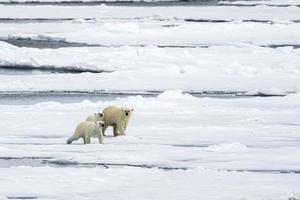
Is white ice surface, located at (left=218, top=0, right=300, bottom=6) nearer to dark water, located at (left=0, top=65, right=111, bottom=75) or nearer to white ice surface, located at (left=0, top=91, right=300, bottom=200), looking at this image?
dark water, located at (left=0, top=65, right=111, bottom=75)

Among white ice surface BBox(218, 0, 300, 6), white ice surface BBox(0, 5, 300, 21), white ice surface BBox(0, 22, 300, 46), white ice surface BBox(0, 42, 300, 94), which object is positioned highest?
white ice surface BBox(218, 0, 300, 6)

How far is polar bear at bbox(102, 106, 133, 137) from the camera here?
11.0 metres

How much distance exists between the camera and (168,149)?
10.1 meters

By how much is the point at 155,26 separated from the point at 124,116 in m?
13.1

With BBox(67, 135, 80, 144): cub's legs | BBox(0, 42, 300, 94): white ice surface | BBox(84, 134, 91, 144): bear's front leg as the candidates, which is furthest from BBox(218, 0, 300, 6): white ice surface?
BBox(67, 135, 80, 144): cub's legs

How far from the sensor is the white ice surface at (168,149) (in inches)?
320

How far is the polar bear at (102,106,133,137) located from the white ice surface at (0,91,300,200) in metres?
0.16

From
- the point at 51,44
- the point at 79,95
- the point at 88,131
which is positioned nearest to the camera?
the point at 88,131

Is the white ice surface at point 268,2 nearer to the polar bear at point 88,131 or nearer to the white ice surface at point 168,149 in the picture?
the white ice surface at point 168,149

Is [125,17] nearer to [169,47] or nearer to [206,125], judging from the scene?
[169,47]

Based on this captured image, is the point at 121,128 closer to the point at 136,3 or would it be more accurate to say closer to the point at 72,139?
the point at 72,139

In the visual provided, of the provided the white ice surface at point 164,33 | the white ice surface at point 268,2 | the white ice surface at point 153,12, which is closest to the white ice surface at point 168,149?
the white ice surface at point 164,33

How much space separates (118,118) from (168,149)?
1079 millimetres

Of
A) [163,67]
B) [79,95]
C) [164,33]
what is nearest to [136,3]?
[164,33]
